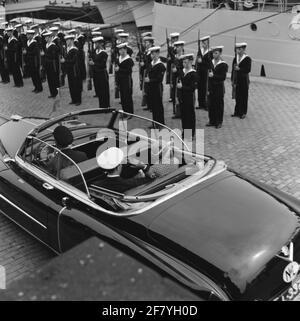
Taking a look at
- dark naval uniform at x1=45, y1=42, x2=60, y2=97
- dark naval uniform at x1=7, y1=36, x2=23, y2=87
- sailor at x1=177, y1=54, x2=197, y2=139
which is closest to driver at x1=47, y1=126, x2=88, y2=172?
sailor at x1=177, y1=54, x2=197, y2=139

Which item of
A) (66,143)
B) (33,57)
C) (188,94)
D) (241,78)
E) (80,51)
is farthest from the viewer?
(33,57)

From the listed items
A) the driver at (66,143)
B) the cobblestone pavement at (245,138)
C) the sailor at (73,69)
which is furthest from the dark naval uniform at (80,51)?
the driver at (66,143)

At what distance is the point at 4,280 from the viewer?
4430mm

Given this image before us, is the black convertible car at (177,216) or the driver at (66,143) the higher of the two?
the driver at (66,143)

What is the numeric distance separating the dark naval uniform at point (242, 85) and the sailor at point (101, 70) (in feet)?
9.34

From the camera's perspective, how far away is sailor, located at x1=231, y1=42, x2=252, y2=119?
864 centimetres

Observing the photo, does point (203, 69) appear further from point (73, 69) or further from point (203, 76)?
point (73, 69)

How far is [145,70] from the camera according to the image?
9.58 m

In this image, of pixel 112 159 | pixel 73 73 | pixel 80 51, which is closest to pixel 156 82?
pixel 73 73

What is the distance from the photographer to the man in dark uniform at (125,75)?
902cm

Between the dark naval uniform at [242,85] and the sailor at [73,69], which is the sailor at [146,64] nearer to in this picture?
the sailor at [73,69]

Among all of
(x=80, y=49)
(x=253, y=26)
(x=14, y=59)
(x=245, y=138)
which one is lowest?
(x=245, y=138)

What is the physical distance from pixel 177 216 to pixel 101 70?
6806mm

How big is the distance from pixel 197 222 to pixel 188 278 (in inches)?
21.1
